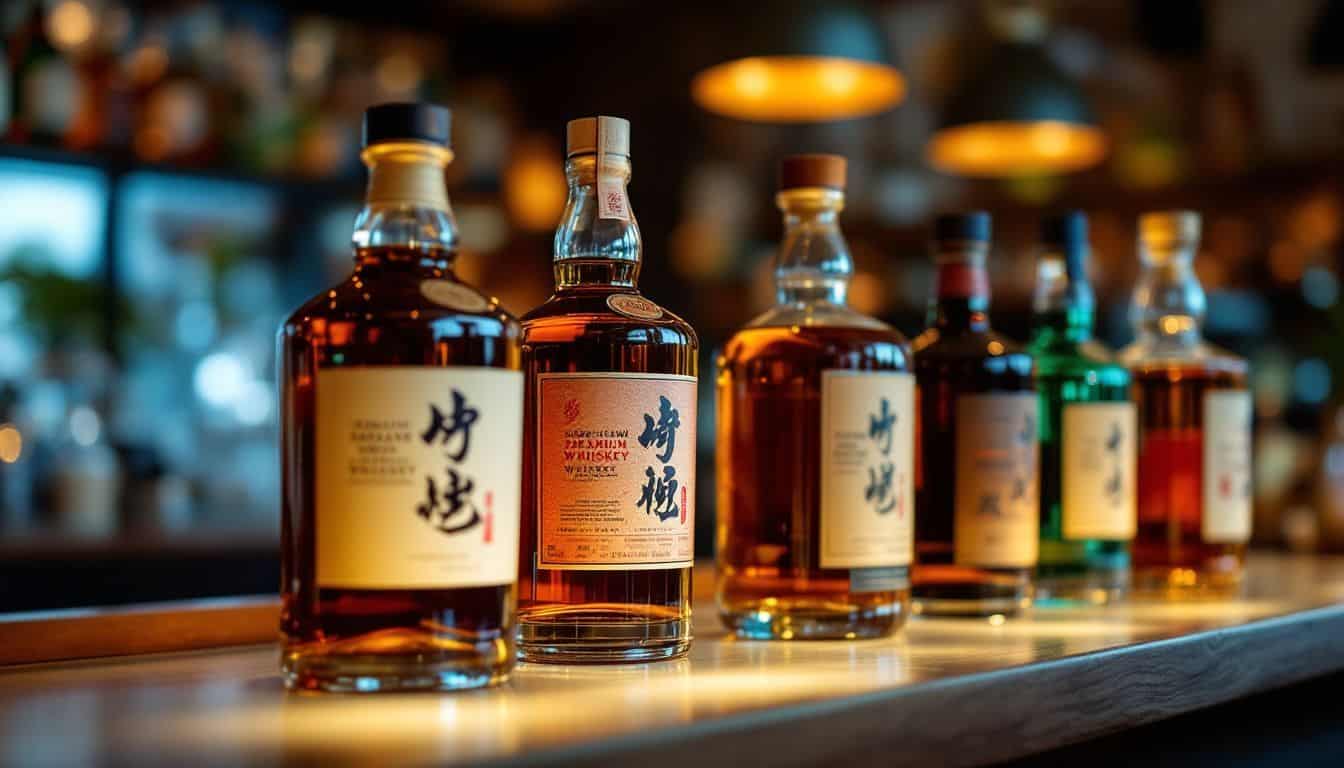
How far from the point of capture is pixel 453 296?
0.74 metres

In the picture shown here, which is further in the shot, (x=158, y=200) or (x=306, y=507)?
(x=158, y=200)

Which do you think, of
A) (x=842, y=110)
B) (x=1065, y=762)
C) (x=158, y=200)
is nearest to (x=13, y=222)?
(x=158, y=200)

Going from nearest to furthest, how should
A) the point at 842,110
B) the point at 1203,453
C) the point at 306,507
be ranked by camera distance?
the point at 306,507 → the point at 1203,453 → the point at 842,110

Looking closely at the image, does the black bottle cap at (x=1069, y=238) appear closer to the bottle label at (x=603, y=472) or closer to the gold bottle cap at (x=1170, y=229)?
the gold bottle cap at (x=1170, y=229)

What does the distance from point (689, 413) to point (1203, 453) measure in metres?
0.68

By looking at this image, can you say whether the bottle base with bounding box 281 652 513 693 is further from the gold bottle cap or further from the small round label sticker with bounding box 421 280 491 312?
the gold bottle cap

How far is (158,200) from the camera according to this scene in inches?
126

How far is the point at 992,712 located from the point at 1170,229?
755 millimetres

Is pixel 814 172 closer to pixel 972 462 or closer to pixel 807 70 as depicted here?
pixel 972 462

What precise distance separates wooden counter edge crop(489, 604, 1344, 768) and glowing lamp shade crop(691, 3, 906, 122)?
1.28 meters

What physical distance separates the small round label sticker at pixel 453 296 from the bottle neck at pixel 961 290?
0.52 metres

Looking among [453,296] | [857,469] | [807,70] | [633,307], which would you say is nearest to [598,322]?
[633,307]

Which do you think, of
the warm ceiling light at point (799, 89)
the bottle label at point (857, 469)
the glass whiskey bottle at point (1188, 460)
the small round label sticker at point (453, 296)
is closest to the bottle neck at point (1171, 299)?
the glass whiskey bottle at point (1188, 460)

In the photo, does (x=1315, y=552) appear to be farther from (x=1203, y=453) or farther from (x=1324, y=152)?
(x=1324, y=152)
